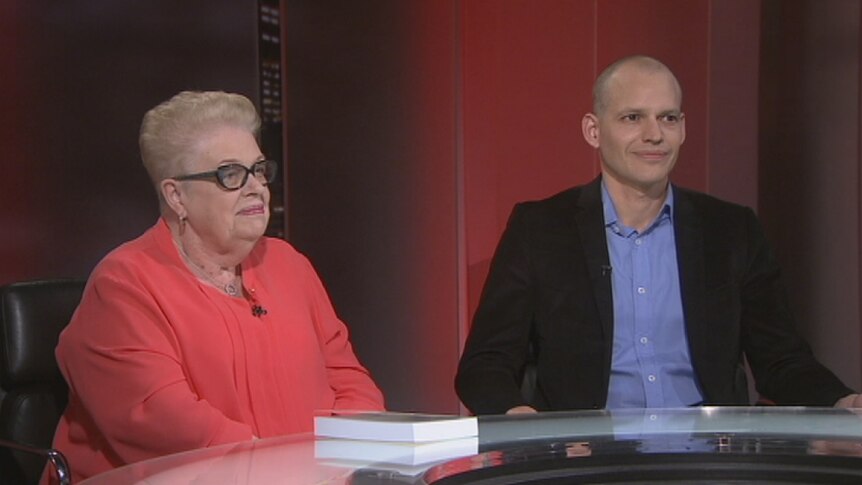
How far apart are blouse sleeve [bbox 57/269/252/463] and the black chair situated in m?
0.15

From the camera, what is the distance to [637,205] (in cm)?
299

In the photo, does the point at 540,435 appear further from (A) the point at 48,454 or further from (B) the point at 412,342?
(B) the point at 412,342

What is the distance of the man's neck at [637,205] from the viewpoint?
299cm

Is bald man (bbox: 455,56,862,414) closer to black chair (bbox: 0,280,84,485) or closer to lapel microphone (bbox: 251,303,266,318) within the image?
lapel microphone (bbox: 251,303,266,318)

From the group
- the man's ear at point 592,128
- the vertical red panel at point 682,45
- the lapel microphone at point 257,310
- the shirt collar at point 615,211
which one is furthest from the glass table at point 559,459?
the vertical red panel at point 682,45

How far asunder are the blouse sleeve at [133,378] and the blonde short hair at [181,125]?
0.28 metres

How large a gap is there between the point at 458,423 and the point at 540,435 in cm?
12

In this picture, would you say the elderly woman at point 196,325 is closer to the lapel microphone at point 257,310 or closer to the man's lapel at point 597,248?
the lapel microphone at point 257,310

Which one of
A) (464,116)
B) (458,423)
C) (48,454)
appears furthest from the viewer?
(464,116)

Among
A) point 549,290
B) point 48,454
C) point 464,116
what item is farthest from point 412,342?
point 48,454

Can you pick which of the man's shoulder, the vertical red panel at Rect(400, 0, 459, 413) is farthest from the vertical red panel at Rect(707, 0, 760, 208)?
the man's shoulder

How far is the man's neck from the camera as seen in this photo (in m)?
2.99

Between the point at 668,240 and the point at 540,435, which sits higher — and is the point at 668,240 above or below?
above

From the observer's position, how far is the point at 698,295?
292 centimetres
